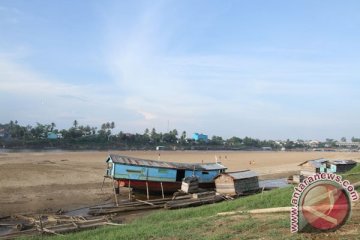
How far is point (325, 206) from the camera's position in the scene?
7703 millimetres

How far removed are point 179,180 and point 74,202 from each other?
26.2 feet

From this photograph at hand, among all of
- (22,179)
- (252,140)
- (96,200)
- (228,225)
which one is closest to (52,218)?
(96,200)

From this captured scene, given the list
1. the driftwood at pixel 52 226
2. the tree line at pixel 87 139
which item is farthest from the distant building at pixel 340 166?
the tree line at pixel 87 139

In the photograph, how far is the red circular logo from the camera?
7.70m

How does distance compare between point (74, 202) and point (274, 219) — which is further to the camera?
point (74, 202)

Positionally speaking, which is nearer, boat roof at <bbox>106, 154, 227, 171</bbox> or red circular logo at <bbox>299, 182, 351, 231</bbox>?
red circular logo at <bbox>299, 182, 351, 231</bbox>

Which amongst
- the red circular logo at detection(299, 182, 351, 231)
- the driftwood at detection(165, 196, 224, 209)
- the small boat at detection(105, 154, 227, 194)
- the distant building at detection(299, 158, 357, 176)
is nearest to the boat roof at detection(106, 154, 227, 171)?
the small boat at detection(105, 154, 227, 194)

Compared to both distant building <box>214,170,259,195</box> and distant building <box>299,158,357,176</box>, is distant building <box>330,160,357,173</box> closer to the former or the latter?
distant building <box>299,158,357,176</box>

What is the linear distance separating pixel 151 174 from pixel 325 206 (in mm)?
21840

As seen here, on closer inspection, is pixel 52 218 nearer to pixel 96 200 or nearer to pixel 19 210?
pixel 19 210

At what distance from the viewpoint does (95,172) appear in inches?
1607

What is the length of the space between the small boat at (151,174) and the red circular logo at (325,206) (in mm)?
20783

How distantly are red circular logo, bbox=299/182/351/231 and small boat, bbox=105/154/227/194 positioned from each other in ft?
68.2

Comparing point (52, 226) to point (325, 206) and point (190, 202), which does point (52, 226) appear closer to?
point (190, 202)
